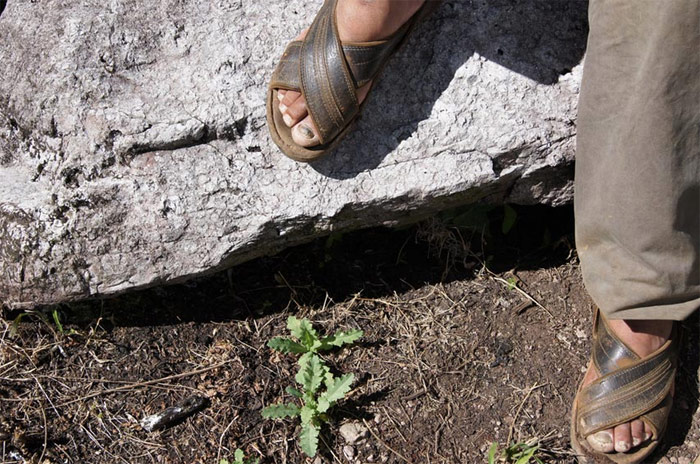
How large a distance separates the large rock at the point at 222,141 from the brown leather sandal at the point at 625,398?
63cm

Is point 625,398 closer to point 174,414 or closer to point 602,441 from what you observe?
point 602,441

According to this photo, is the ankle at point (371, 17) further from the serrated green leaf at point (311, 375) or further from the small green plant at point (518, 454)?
the small green plant at point (518, 454)

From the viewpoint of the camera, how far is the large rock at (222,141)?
7.29ft

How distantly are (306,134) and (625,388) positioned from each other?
1.32 m

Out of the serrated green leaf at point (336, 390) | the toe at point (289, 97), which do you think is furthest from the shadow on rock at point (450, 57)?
the serrated green leaf at point (336, 390)

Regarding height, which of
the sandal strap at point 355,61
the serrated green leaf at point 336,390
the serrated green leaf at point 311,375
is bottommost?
the serrated green leaf at point 336,390

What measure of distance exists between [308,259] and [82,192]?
851 mm

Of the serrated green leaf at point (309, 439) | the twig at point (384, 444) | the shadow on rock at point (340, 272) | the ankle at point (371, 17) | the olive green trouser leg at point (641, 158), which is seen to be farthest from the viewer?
the shadow on rock at point (340, 272)

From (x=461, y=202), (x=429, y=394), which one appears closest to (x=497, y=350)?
(x=429, y=394)

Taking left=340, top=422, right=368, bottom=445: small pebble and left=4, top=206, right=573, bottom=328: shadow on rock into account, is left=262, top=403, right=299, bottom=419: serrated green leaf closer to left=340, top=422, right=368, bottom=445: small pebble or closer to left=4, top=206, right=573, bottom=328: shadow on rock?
left=340, top=422, right=368, bottom=445: small pebble

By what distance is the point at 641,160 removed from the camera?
1833 millimetres

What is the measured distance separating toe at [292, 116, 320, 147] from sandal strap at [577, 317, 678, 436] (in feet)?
3.84

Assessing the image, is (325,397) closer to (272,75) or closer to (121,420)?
(121,420)

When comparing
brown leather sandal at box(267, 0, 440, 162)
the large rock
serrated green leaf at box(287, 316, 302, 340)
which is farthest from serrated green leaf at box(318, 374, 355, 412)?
brown leather sandal at box(267, 0, 440, 162)
